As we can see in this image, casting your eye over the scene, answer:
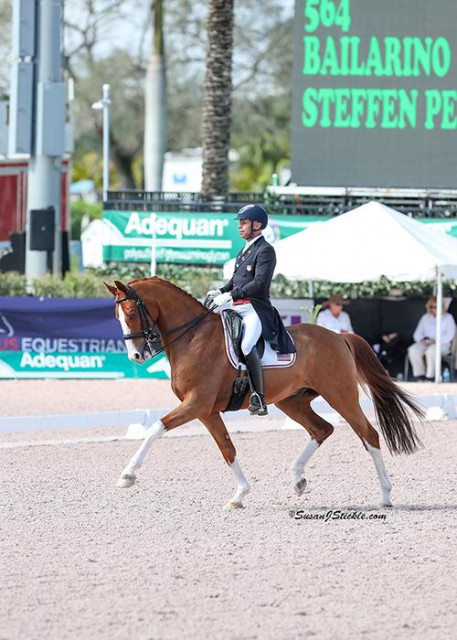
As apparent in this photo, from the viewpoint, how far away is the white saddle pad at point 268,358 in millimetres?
9820

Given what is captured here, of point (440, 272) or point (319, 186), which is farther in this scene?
point (319, 186)

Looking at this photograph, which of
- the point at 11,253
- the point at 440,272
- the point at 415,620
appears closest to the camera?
the point at 415,620

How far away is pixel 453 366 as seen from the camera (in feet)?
67.8

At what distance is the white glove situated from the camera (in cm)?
988

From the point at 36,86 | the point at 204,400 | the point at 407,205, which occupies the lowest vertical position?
the point at 204,400

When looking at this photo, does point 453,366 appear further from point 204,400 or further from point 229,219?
point 204,400

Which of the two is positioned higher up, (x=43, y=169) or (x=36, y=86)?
(x=36, y=86)

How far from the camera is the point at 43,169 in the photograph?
23.9 metres

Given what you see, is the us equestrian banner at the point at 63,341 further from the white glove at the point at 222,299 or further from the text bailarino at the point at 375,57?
the white glove at the point at 222,299

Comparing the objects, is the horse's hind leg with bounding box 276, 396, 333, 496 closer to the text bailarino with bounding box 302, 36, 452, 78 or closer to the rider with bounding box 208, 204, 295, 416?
the rider with bounding box 208, 204, 295, 416

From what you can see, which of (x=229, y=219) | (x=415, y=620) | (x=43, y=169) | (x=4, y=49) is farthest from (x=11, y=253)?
(x=4, y=49)

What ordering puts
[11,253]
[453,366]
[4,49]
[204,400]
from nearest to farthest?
[204,400], [453,366], [11,253], [4,49]

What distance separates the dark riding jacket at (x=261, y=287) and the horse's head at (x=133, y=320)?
733mm

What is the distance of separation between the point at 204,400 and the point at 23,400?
8223 millimetres
